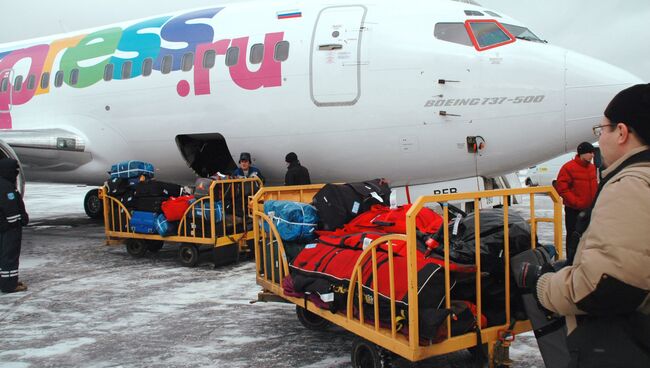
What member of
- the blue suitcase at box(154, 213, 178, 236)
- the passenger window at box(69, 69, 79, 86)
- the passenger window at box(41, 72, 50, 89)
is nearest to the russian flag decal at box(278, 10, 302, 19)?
the blue suitcase at box(154, 213, 178, 236)

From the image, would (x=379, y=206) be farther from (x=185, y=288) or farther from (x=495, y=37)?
(x=495, y=37)

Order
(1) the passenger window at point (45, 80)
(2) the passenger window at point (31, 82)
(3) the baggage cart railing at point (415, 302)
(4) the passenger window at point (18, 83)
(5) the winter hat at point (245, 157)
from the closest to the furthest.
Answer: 1. (3) the baggage cart railing at point (415, 302)
2. (5) the winter hat at point (245, 157)
3. (1) the passenger window at point (45, 80)
4. (2) the passenger window at point (31, 82)
5. (4) the passenger window at point (18, 83)

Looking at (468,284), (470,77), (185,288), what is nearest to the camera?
(468,284)

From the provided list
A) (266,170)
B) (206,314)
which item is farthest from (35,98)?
(206,314)

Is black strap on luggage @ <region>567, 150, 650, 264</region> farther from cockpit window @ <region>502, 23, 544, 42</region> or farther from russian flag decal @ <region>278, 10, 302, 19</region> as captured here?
russian flag decal @ <region>278, 10, 302, 19</region>

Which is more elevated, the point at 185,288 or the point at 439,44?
the point at 439,44

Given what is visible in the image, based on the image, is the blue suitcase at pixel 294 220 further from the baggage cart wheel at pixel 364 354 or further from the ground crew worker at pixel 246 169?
the ground crew worker at pixel 246 169

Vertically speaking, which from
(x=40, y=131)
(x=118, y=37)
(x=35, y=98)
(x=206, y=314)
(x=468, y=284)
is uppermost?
(x=118, y=37)

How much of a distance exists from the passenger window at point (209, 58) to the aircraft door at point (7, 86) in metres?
5.18

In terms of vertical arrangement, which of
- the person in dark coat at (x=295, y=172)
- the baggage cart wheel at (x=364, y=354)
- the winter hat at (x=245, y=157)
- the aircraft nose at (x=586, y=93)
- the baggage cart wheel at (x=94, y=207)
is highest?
the aircraft nose at (x=586, y=93)

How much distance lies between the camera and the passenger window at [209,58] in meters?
8.30

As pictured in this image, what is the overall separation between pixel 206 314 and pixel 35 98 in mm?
7574

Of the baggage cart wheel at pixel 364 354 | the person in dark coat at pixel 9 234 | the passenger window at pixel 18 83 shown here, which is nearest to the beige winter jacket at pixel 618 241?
the baggage cart wheel at pixel 364 354

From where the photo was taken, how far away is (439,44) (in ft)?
23.2
